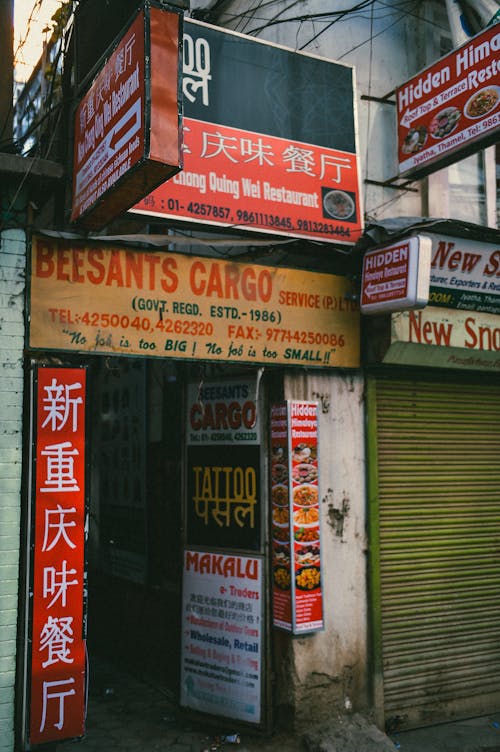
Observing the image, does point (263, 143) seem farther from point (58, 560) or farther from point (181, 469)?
point (58, 560)

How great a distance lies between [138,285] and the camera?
5844 mm

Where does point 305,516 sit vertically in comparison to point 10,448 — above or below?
below

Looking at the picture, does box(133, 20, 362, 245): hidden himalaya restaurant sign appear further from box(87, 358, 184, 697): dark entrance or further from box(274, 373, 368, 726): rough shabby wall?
box(87, 358, 184, 697): dark entrance

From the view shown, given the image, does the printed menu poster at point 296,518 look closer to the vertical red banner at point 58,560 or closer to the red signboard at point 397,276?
the red signboard at point 397,276

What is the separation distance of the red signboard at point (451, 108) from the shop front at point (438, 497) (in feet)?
2.91

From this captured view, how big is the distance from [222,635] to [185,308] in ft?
10.5

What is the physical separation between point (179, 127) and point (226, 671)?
495cm

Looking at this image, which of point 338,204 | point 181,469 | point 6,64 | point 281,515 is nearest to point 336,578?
point 281,515

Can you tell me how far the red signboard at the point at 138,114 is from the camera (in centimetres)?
421

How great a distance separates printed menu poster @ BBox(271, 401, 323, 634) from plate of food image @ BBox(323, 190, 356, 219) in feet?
6.51

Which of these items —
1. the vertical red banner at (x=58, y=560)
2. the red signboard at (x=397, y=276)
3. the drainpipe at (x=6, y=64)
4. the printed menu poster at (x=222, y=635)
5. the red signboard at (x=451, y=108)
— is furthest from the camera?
the printed menu poster at (x=222, y=635)

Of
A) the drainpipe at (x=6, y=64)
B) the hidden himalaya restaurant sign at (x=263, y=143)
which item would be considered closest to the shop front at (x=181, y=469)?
the hidden himalaya restaurant sign at (x=263, y=143)

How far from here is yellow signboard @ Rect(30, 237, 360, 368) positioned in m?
5.50

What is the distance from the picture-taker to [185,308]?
19.9 ft
